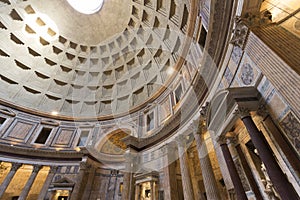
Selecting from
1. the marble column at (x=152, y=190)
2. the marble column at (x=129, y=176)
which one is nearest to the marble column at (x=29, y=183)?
the marble column at (x=129, y=176)

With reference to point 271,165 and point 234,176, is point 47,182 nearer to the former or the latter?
point 234,176

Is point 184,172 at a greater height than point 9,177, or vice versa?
point 9,177

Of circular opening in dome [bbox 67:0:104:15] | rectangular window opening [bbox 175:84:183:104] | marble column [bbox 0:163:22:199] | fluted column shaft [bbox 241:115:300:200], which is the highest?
circular opening in dome [bbox 67:0:104:15]

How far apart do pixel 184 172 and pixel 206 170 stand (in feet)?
5.01

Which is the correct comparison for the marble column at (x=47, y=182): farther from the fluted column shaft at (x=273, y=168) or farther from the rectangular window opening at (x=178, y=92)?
the fluted column shaft at (x=273, y=168)

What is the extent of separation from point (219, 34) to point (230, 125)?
3466 mm

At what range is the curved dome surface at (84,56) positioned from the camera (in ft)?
50.4

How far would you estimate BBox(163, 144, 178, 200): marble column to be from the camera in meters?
7.62

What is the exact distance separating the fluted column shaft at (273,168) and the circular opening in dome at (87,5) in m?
20.9

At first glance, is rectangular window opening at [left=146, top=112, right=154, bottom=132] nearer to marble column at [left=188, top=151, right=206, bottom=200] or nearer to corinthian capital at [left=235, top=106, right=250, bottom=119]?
marble column at [left=188, top=151, right=206, bottom=200]

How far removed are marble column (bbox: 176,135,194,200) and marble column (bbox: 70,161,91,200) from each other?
286 inches

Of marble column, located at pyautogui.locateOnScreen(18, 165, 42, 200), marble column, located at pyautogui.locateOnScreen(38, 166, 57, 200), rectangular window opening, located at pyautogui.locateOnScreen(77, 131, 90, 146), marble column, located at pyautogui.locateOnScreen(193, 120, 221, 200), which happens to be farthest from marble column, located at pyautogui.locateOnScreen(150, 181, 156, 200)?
rectangular window opening, located at pyautogui.locateOnScreen(77, 131, 90, 146)

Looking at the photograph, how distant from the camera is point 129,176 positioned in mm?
9047

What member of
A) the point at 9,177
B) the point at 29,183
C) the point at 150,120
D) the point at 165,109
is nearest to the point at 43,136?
the point at 9,177
